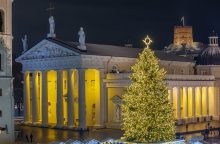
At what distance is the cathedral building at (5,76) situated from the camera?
4284 cm

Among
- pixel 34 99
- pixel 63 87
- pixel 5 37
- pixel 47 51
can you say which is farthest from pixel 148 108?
pixel 34 99

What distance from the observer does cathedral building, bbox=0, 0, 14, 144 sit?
42.8 meters

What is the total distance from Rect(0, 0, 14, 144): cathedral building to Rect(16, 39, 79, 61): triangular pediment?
53.7 feet

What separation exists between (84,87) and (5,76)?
1705 centimetres

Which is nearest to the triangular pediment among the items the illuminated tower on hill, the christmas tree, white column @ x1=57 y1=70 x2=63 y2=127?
white column @ x1=57 y1=70 x2=63 y2=127

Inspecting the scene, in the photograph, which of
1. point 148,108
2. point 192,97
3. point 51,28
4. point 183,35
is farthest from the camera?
point 183,35

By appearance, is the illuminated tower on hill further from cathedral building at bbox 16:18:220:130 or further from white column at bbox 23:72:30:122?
white column at bbox 23:72:30:122

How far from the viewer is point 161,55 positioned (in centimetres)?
7488

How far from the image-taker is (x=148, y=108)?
30656mm

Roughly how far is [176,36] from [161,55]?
233 ft

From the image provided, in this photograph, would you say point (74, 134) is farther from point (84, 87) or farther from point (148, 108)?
point (148, 108)

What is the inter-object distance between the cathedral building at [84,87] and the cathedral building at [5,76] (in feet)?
52.3

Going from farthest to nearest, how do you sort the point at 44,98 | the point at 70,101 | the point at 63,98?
the point at 44,98, the point at 63,98, the point at 70,101

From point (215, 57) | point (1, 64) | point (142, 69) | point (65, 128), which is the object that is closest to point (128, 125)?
point (142, 69)
